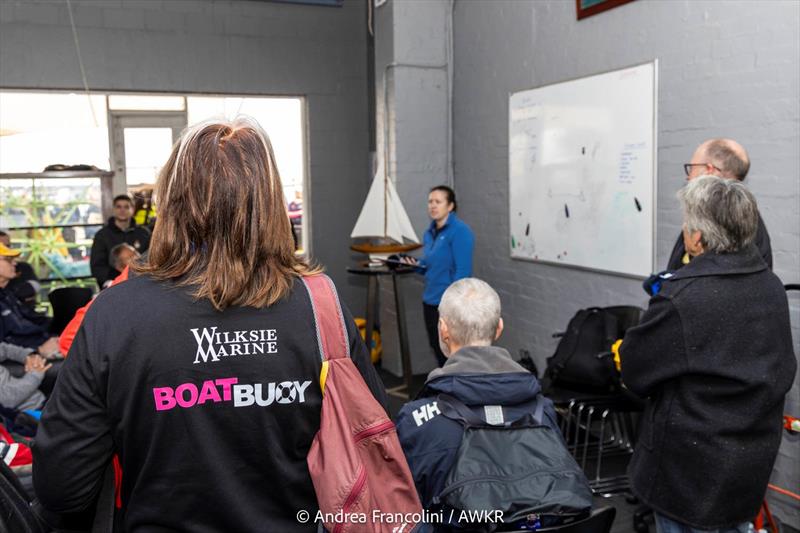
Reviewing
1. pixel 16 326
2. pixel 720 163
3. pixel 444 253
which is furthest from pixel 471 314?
pixel 16 326

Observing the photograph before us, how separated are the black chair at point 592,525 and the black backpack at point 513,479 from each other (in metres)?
0.03

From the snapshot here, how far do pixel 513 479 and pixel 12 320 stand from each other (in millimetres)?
3310

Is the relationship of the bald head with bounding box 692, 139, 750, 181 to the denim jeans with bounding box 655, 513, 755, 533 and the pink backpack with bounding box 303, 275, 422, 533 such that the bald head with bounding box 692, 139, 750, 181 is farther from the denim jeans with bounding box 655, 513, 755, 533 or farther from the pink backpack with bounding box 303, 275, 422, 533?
the pink backpack with bounding box 303, 275, 422, 533

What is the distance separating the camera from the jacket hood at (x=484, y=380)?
169 cm

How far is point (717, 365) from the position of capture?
1848 millimetres

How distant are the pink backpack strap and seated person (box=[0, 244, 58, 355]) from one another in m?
3.09

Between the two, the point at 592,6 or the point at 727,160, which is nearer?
the point at 727,160

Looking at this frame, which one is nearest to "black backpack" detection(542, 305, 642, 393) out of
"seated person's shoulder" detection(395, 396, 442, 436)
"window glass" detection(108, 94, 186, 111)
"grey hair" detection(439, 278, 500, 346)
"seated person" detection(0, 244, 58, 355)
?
"grey hair" detection(439, 278, 500, 346)

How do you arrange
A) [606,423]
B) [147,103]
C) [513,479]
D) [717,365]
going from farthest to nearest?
[147,103], [606,423], [717,365], [513,479]

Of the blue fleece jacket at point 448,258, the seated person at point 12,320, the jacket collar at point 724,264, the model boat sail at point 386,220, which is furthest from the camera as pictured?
the model boat sail at point 386,220

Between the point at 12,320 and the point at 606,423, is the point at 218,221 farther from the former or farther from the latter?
the point at 606,423

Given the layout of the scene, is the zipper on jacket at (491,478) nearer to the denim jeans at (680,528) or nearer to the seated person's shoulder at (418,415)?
the seated person's shoulder at (418,415)

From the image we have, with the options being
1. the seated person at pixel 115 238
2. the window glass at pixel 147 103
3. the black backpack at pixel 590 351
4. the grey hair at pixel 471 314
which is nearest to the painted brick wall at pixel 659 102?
the black backpack at pixel 590 351

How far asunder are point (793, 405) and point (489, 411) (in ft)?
5.94
